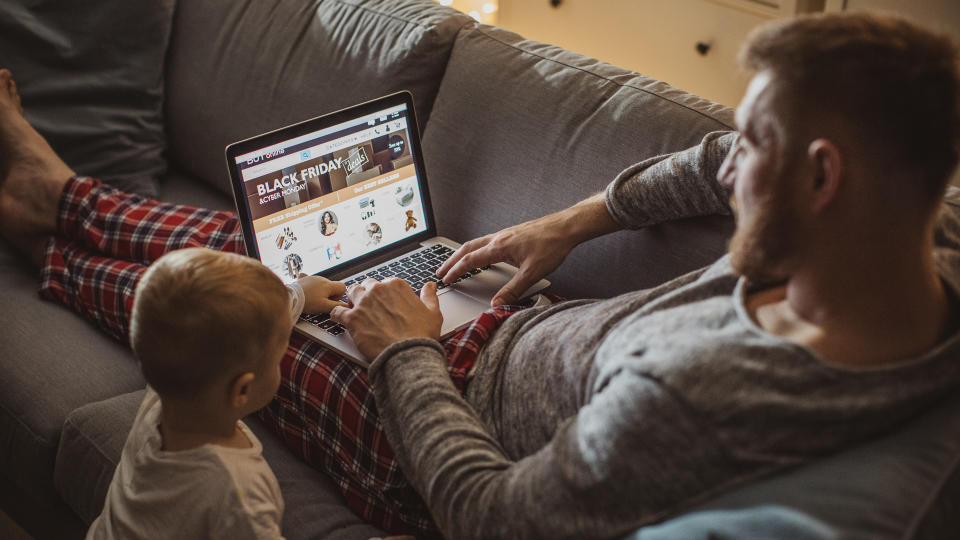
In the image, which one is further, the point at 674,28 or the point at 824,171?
the point at 674,28

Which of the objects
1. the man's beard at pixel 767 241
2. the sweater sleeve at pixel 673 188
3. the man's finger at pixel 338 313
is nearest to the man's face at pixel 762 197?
the man's beard at pixel 767 241

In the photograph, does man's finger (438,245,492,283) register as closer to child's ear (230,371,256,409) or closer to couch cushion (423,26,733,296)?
couch cushion (423,26,733,296)

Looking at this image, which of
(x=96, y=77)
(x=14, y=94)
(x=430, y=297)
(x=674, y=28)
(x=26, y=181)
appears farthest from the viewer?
(x=674, y=28)

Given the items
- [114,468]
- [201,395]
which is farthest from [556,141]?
[114,468]

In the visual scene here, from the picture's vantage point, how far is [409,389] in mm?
1078

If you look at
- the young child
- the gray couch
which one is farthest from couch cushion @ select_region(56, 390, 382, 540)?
the young child

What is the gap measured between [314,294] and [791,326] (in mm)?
782

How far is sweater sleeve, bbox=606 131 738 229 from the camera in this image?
1.31 metres

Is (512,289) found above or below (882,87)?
below

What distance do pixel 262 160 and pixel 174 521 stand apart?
615 mm

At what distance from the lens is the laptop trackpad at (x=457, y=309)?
4.60 feet

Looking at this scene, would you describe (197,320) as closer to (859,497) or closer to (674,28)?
(859,497)

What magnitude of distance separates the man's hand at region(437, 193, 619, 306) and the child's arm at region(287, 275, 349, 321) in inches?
7.4

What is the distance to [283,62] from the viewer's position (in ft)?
6.39
